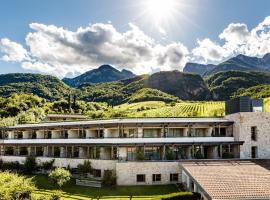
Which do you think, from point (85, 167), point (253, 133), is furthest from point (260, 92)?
point (85, 167)

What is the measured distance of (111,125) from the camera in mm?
50281

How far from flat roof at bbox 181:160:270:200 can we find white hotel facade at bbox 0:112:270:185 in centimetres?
497

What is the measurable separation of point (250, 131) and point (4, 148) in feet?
155

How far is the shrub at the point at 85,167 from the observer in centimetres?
4909

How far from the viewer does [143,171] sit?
150 ft

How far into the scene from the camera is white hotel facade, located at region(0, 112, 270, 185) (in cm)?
4584

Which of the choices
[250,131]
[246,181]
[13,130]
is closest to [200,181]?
[246,181]

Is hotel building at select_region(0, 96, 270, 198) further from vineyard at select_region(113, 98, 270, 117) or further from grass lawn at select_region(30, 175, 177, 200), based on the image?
vineyard at select_region(113, 98, 270, 117)

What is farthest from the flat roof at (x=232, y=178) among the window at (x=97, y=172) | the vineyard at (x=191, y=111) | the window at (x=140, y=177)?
the vineyard at (x=191, y=111)

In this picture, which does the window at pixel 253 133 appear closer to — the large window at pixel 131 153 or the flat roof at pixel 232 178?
the flat roof at pixel 232 178

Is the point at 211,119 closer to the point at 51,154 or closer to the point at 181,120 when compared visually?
the point at 181,120

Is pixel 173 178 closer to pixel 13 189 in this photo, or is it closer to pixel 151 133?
pixel 151 133

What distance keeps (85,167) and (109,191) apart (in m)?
8.09

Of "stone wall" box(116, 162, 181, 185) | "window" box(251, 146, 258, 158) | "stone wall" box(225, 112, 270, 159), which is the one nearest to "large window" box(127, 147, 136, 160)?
"stone wall" box(116, 162, 181, 185)
